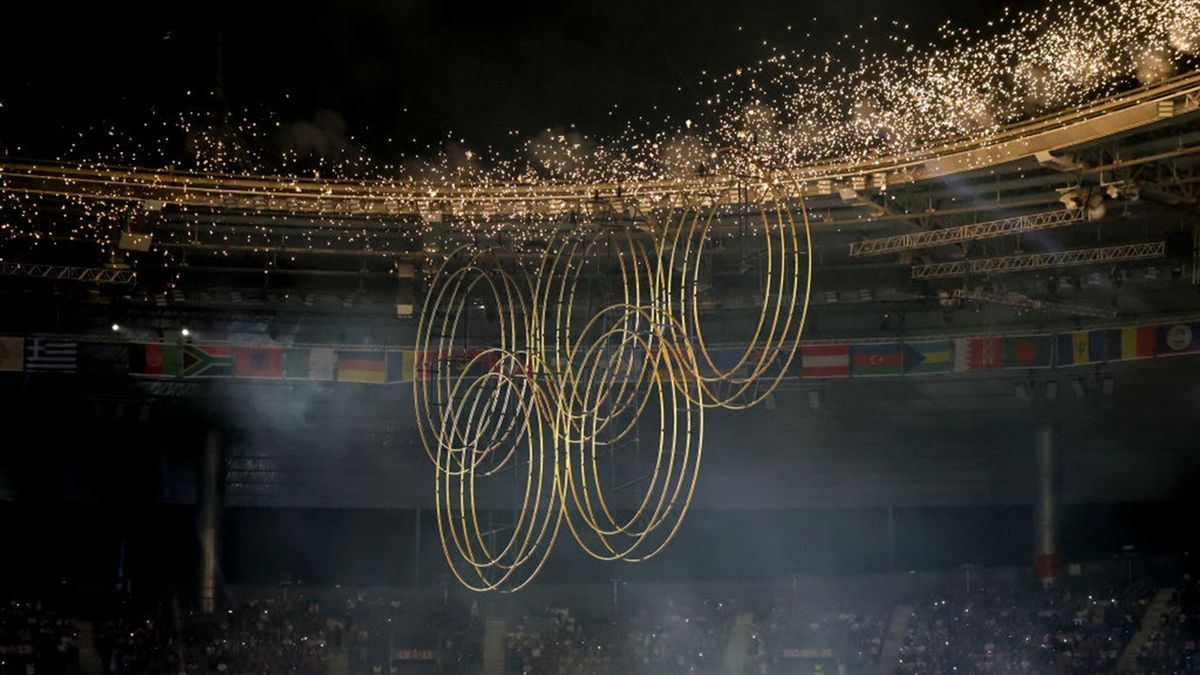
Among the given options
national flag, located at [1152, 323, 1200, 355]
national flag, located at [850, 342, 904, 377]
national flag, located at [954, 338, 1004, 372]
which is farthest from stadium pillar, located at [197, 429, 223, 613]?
national flag, located at [1152, 323, 1200, 355]

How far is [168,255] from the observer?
37281mm

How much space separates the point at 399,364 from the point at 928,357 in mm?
13233

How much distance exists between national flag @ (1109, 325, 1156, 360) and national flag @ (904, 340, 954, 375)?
410 cm

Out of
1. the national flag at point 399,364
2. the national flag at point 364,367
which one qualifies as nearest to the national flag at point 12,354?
the national flag at point 364,367

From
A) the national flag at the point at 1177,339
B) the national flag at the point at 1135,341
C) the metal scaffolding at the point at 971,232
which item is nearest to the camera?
the metal scaffolding at the point at 971,232

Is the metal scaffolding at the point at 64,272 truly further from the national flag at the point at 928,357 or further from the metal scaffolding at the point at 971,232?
the national flag at the point at 928,357

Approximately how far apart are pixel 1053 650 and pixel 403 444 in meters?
17.8

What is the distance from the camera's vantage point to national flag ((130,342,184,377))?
3847cm

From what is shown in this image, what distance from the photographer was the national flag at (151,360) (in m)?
38.5

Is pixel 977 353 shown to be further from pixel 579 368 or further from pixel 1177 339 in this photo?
pixel 579 368

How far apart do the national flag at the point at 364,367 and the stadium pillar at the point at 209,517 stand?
4.83m

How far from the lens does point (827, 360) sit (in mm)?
37562

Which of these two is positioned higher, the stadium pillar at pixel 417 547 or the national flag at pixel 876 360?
the national flag at pixel 876 360

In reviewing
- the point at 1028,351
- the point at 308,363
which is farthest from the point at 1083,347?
the point at 308,363
